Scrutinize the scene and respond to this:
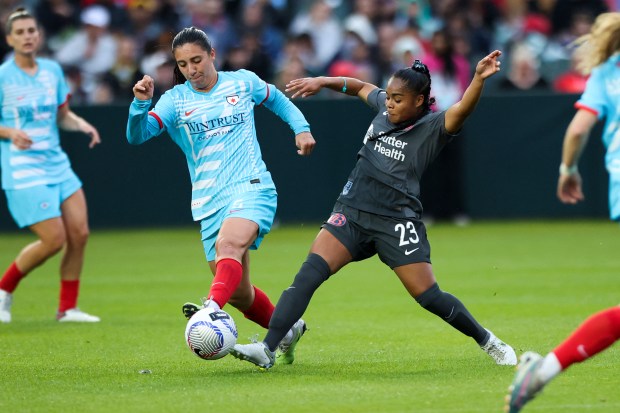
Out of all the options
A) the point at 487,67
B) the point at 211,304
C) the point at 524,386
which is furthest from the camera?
the point at 211,304

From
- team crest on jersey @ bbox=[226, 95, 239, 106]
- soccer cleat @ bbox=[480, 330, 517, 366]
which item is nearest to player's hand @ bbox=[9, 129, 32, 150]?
team crest on jersey @ bbox=[226, 95, 239, 106]

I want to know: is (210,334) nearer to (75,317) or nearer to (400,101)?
(400,101)

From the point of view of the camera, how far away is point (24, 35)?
10.3 m

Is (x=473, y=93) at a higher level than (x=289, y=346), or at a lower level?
higher

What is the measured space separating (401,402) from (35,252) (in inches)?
196

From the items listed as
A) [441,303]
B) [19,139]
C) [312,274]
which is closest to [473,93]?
[441,303]

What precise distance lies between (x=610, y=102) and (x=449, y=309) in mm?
1864

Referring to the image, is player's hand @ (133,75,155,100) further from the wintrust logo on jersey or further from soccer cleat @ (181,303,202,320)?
soccer cleat @ (181,303,202,320)

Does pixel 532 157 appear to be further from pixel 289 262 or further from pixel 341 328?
pixel 341 328

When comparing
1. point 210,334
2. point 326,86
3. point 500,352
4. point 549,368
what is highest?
point 326,86

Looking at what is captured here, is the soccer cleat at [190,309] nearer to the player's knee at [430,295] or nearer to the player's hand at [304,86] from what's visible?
the player's knee at [430,295]

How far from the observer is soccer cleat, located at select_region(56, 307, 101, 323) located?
1047 cm

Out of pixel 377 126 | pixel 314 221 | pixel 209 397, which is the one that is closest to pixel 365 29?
pixel 314 221

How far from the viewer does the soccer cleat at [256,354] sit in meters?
7.32
